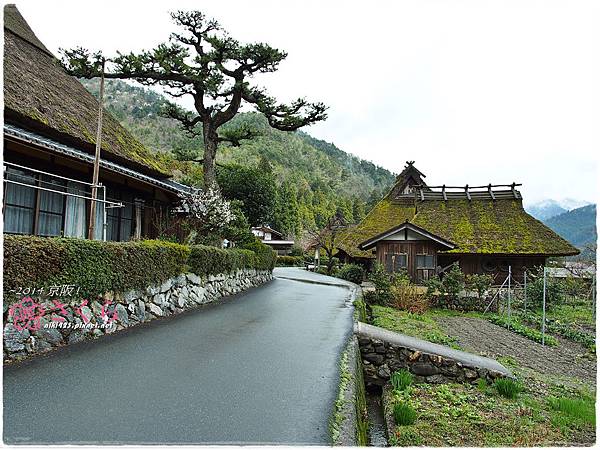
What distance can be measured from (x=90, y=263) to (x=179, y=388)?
256 cm

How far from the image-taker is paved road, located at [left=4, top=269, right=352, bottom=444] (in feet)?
11.6

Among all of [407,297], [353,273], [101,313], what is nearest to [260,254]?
[407,297]

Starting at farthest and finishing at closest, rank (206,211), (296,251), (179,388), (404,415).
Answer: (296,251) → (206,211) → (404,415) → (179,388)

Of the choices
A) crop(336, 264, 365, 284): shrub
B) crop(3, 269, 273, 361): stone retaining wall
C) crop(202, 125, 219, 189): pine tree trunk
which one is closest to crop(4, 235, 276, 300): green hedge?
crop(3, 269, 273, 361): stone retaining wall

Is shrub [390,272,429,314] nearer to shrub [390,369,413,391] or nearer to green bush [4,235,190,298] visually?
shrub [390,369,413,391]

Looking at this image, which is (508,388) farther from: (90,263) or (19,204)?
(19,204)

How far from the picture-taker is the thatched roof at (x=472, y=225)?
19.5m

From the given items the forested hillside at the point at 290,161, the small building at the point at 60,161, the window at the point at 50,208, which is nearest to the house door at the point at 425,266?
the small building at the point at 60,161

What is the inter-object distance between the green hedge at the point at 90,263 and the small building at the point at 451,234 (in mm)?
11030

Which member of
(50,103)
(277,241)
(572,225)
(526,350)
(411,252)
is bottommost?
(526,350)

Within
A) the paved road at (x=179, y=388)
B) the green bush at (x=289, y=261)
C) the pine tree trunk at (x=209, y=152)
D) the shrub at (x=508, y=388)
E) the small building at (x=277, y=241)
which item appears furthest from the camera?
the small building at (x=277, y=241)

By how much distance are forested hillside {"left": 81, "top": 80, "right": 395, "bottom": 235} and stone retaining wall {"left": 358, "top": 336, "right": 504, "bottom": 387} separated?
103ft

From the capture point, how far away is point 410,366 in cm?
761

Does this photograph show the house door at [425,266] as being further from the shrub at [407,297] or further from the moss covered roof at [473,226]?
the shrub at [407,297]
